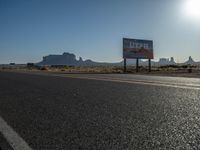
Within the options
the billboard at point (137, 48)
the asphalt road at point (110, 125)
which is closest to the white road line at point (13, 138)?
the asphalt road at point (110, 125)

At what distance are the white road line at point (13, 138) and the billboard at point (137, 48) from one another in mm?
56673

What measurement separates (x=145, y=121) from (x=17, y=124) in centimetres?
217

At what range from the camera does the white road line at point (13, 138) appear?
14.6 ft

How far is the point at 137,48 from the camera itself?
6394 cm

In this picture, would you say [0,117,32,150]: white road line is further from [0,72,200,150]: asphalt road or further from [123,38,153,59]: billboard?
[123,38,153,59]: billboard

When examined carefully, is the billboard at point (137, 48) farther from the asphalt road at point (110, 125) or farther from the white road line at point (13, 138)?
the white road line at point (13, 138)

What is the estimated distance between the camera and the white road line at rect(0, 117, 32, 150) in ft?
14.6

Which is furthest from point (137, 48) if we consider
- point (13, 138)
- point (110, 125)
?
point (13, 138)

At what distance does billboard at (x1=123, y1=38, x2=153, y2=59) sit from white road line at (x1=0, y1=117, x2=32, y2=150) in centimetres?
5667

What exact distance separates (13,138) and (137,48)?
59.7 meters

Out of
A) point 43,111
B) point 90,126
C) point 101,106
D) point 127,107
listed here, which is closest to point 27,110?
point 43,111

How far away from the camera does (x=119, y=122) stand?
5.91 metres

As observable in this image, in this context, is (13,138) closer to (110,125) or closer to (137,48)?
(110,125)

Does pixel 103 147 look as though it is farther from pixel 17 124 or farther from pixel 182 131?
pixel 17 124
